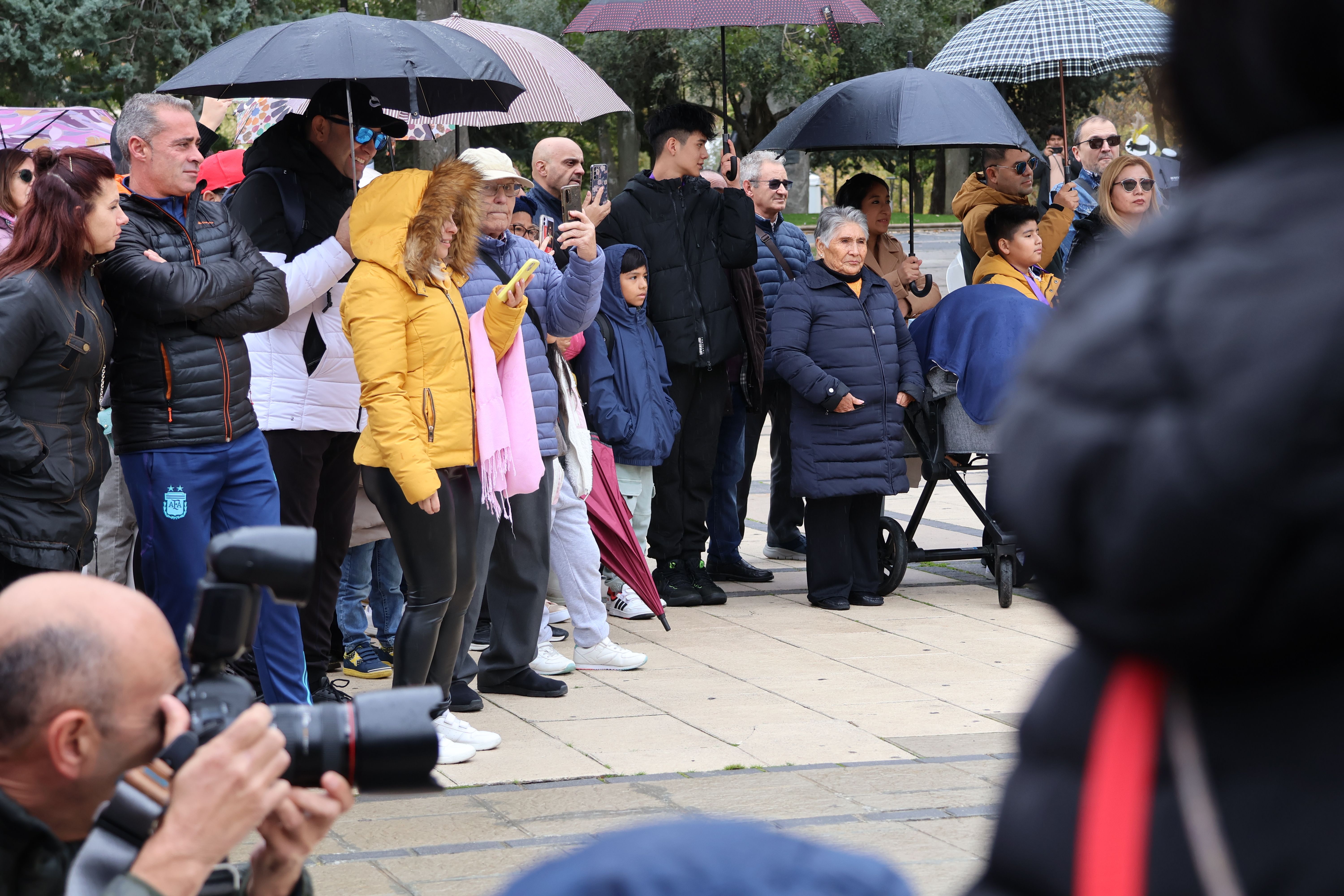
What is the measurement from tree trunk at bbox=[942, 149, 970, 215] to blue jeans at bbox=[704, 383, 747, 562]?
26.6 metres

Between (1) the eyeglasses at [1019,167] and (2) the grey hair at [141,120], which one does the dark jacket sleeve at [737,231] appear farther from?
(2) the grey hair at [141,120]

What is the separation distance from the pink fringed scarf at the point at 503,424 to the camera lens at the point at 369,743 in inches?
131

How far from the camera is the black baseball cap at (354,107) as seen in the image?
222 inches

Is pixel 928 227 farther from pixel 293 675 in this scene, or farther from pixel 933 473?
pixel 293 675

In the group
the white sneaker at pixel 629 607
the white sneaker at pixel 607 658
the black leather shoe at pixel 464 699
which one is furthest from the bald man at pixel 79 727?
the white sneaker at pixel 629 607

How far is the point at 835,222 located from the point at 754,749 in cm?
338

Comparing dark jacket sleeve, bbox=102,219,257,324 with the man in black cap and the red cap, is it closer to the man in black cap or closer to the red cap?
the man in black cap

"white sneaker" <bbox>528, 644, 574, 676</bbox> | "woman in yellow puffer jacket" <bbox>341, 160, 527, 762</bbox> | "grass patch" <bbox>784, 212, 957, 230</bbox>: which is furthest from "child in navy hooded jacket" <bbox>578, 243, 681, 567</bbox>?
"grass patch" <bbox>784, 212, 957, 230</bbox>

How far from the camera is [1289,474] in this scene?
0.74 m

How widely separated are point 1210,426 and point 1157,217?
0.63 feet

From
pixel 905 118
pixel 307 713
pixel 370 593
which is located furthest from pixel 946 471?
pixel 307 713

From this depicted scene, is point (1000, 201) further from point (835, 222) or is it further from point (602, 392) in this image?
point (602, 392)

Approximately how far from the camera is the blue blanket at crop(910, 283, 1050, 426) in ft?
25.8

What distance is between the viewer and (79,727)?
196cm
